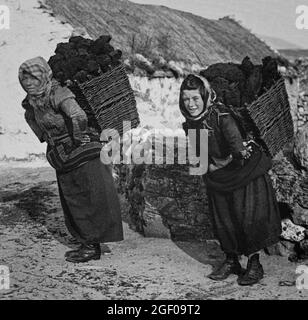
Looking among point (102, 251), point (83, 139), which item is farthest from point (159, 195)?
point (83, 139)

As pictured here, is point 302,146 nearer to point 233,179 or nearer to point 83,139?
point 233,179

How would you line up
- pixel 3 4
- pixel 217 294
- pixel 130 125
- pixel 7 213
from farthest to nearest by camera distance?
pixel 3 4 < pixel 7 213 < pixel 130 125 < pixel 217 294

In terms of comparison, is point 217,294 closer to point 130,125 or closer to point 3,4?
point 130,125

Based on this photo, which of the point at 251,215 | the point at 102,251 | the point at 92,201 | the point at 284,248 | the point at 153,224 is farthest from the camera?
the point at 153,224

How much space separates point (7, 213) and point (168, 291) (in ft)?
9.80

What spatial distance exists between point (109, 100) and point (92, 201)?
0.89 m

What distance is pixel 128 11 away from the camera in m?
18.2

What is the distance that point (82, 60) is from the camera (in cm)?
489

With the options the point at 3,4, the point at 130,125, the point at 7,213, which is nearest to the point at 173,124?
the point at 3,4

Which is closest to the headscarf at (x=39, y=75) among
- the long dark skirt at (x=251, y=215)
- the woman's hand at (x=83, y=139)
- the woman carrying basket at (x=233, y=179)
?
the woman's hand at (x=83, y=139)

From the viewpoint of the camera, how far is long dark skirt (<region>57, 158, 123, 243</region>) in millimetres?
4965

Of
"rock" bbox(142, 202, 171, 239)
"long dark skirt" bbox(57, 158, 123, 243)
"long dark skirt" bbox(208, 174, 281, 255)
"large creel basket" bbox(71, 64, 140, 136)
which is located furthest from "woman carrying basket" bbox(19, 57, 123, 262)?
"long dark skirt" bbox(208, 174, 281, 255)

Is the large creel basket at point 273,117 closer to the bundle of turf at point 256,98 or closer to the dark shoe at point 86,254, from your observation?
the bundle of turf at point 256,98

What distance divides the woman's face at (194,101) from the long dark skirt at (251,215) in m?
0.68
